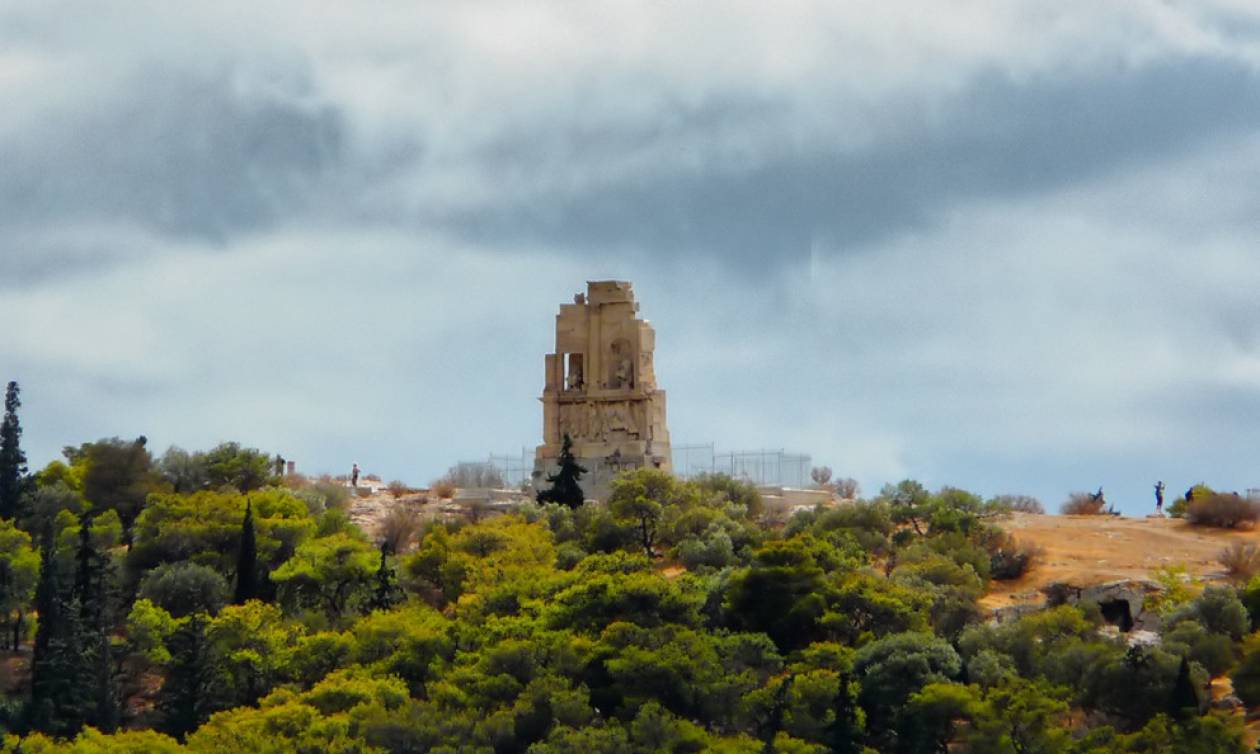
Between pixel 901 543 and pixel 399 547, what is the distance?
16060 millimetres

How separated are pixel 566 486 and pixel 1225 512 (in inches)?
785

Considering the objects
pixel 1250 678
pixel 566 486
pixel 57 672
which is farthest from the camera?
pixel 566 486

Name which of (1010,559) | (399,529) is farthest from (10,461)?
(1010,559)

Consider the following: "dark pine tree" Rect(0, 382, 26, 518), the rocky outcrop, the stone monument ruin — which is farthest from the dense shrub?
the rocky outcrop

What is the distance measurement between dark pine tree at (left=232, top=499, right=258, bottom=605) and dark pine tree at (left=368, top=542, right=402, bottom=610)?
3.30 m

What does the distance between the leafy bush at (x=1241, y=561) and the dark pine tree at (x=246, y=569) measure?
25651mm

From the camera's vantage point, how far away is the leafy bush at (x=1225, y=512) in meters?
71.4

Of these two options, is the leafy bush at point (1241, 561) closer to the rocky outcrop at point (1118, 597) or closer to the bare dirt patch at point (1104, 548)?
the bare dirt patch at point (1104, 548)

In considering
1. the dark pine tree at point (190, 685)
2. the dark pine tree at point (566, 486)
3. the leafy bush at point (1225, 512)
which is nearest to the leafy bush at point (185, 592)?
the dark pine tree at point (190, 685)

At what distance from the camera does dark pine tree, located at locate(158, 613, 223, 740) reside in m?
54.7

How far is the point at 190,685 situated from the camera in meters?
55.1

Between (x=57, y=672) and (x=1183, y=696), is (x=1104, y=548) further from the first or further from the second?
(x=57, y=672)

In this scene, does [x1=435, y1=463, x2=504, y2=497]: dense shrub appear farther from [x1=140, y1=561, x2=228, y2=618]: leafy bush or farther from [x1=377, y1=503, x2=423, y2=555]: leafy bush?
[x1=140, y1=561, x2=228, y2=618]: leafy bush

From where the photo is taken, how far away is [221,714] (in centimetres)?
5319
